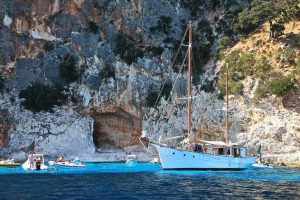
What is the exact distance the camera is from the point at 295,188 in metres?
26.3

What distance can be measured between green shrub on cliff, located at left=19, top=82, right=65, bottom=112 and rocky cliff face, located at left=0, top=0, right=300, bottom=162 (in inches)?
30.9

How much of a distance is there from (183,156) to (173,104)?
17299 mm

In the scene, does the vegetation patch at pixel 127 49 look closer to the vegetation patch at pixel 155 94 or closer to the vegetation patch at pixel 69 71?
the vegetation patch at pixel 155 94

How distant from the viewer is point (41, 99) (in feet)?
193

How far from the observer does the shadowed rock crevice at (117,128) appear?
58.7m

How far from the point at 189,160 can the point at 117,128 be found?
21579 mm

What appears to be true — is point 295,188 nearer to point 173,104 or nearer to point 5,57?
point 173,104

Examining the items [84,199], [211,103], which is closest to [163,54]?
[211,103]

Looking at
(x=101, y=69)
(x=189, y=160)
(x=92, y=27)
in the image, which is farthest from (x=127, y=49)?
(x=189, y=160)

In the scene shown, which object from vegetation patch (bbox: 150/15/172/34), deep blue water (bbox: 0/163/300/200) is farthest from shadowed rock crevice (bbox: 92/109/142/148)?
deep blue water (bbox: 0/163/300/200)

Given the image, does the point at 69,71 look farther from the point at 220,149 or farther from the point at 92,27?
the point at 220,149

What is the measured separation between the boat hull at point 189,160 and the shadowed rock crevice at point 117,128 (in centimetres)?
1807

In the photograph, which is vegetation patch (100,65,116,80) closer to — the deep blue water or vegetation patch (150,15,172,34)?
vegetation patch (150,15,172,34)

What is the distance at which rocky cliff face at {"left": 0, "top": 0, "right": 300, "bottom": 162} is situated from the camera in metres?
56.3
